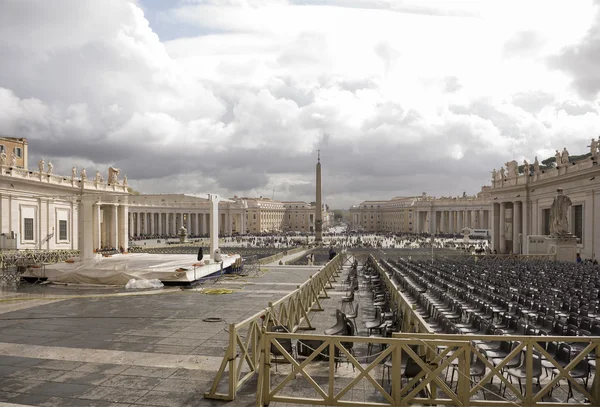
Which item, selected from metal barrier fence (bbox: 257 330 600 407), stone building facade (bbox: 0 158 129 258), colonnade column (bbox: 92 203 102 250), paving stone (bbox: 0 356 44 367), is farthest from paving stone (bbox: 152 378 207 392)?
colonnade column (bbox: 92 203 102 250)

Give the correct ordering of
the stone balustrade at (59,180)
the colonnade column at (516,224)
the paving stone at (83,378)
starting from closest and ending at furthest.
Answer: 1. the paving stone at (83,378)
2. the stone balustrade at (59,180)
3. the colonnade column at (516,224)

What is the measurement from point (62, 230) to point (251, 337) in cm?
4652

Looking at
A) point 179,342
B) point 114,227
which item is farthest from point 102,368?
point 114,227

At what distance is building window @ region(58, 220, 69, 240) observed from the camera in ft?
157

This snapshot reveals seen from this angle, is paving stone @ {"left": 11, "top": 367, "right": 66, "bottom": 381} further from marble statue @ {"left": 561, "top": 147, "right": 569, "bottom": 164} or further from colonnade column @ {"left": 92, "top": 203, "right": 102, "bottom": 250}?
marble statue @ {"left": 561, "top": 147, "right": 569, "bottom": 164}

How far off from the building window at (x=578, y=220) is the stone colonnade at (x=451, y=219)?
103 metres

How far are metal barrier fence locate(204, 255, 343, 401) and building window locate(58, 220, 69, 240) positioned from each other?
40.1 metres

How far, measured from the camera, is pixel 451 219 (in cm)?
16138

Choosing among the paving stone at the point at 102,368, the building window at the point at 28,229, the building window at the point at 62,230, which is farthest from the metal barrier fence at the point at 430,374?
the building window at the point at 62,230

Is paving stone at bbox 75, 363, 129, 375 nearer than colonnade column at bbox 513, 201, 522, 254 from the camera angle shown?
Yes

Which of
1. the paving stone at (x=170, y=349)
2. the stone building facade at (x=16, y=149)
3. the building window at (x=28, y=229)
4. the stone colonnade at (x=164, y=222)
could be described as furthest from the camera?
the stone colonnade at (x=164, y=222)

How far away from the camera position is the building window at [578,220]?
147 ft

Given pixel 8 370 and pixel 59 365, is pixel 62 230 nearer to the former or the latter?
pixel 8 370

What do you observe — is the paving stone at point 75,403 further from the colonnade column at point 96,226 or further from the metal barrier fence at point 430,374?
the colonnade column at point 96,226
